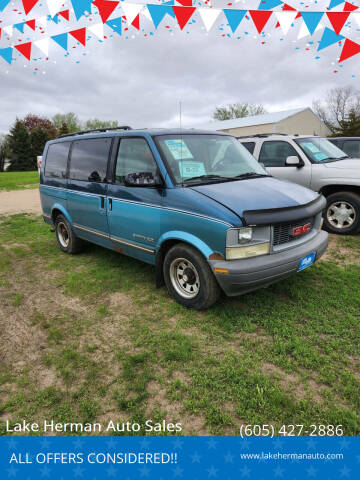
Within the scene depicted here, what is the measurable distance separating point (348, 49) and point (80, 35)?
4537mm

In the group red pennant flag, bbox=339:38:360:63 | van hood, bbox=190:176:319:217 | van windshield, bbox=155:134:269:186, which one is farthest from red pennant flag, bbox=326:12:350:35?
van hood, bbox=190:176:319:217

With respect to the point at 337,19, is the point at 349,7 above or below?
above

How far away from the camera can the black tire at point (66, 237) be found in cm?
557

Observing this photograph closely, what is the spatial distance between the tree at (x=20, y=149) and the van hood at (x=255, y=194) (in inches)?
1927

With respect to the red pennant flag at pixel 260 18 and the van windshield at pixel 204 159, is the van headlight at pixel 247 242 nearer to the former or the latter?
the van windshield at pixel 204 159

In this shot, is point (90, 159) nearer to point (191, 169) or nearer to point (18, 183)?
point (191, 169)

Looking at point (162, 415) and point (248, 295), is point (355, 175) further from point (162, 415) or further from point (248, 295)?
point (162, 415)

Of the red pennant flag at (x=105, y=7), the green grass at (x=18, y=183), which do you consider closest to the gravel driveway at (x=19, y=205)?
the green grass at (x=18, y=183)

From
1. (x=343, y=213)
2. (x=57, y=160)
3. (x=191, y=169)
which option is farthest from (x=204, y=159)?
(x=343, y=213)

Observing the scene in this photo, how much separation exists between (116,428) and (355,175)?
5.89m

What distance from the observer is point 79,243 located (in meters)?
5.68

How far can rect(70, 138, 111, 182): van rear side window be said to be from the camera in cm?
441

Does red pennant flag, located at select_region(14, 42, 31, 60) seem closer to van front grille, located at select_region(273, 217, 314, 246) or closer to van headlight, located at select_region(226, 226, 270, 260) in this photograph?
van headlight, located at select_region(226, 226, 270, 260)

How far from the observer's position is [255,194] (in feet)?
11.0
